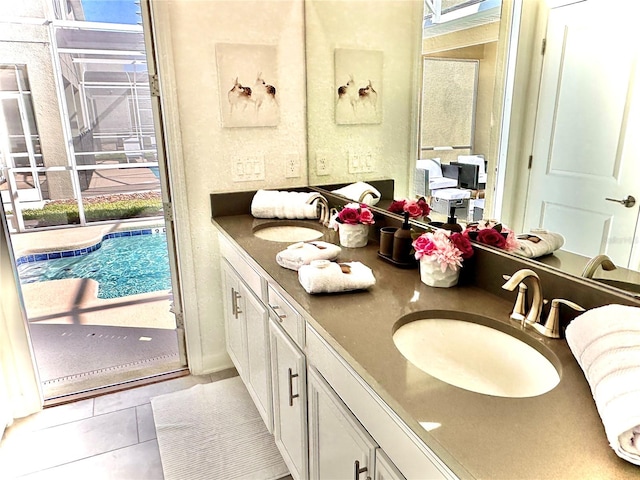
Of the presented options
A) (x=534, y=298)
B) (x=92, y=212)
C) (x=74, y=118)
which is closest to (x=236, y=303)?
(x=534, y=298)

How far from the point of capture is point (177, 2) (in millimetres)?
2100

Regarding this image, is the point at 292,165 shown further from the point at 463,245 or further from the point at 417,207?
the point at 463,245

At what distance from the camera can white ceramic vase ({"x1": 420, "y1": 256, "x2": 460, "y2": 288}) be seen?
1394 mm

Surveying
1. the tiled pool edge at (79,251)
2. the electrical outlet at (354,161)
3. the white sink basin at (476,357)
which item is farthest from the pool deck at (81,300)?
the white sink basin at (476,357)

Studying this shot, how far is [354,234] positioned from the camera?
188cm

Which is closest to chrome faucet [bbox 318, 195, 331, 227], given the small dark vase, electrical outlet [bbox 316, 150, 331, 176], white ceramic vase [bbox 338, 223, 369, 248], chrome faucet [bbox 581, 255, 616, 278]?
electrical outlet [bbox 316, 150, 331, 176]

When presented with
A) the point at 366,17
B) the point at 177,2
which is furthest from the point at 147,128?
the point at 366,17

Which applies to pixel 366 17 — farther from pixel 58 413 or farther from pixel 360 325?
pixel 58 413

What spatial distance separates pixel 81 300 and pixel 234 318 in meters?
2.19

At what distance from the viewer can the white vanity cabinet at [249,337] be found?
180 centimetres

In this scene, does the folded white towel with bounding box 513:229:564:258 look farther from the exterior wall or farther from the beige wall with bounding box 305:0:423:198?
the exterior wall

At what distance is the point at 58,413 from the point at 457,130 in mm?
2400

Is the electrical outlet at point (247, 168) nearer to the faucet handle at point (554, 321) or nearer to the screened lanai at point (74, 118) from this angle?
the screened lanai at point (74, 118)

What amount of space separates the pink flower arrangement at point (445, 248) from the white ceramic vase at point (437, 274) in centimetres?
1
